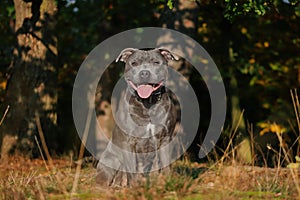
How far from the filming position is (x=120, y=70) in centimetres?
1814

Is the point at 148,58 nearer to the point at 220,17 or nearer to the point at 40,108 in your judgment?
the point at 40,108

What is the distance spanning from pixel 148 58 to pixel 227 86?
43.3 ft

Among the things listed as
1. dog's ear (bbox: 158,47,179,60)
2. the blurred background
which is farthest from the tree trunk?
dog's ear (bbox: 158,47,179,60)

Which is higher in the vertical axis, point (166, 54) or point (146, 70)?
point (166, 54)

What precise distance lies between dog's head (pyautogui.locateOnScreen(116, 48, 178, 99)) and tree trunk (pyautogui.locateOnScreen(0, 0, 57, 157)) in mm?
7232

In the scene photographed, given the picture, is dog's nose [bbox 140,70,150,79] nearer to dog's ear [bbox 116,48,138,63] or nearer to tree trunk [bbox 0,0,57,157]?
dog's ear [bbox 116,48,138,63]

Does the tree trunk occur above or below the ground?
above

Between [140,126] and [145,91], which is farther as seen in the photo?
[140,126]

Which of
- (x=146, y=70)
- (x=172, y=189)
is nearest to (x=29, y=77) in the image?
(x=146, y=70)

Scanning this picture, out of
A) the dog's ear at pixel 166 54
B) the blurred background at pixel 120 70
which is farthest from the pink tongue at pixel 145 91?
the blurred background at pixel 120 70

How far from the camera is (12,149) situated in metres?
14.1

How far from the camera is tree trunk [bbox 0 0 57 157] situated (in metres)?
14.1

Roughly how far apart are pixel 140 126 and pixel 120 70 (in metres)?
11.0

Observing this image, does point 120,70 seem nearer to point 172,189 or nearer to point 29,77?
point 29,77
